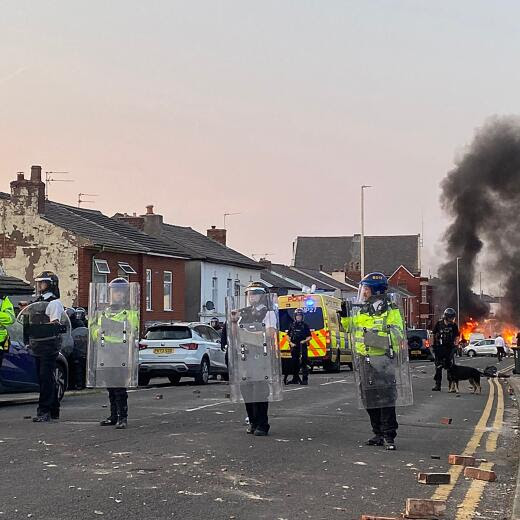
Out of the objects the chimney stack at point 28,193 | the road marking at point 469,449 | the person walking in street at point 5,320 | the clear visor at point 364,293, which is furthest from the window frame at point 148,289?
the clear visor at point 364,293

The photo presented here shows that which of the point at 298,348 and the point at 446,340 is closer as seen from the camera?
the point at 446,340

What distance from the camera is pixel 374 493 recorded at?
792cm

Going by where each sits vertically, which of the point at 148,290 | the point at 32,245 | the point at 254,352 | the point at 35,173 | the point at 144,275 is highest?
the point at 35,173

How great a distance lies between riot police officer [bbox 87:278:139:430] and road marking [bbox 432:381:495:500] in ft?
14.6

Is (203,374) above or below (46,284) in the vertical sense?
below

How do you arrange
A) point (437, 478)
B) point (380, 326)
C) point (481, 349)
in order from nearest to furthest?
point (437, 478)
point (380, 326)
point (481, 349)

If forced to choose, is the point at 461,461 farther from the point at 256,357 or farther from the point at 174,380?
the point at 174,380

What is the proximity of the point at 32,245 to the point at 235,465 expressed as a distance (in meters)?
31.1

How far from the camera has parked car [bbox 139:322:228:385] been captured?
77.6 ft

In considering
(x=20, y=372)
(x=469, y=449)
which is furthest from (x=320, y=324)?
(x=469, y=449)

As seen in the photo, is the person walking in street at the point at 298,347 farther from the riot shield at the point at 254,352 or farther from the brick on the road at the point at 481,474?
the brick on the road at the point at 481,474

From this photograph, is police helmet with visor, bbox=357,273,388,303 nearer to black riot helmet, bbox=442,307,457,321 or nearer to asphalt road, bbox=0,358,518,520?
asphalt road, bbox=0,358,518,520

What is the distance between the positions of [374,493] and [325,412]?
6.81m

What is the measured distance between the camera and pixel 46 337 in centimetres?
1284
